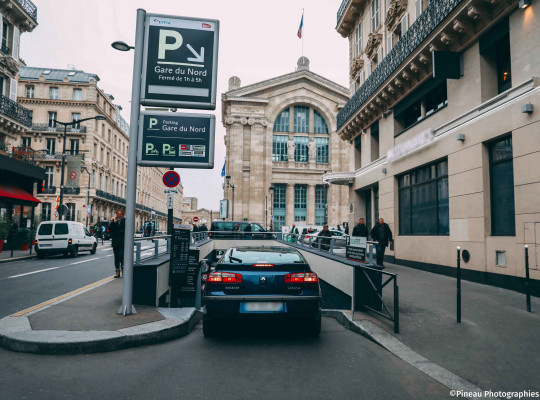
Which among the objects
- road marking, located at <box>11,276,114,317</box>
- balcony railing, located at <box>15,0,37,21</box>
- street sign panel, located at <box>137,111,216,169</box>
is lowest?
road marking, located at <box>11,276,114,317</box>

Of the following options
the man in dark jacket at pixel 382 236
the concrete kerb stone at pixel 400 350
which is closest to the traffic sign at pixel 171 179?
the concrete kerb stone at pixel 400 350

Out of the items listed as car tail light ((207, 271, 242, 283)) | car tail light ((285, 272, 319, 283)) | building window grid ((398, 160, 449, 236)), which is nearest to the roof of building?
building window grid ((398, 160, 449, 236))

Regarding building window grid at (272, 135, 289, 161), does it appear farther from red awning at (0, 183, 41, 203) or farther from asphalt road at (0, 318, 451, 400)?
asphalt road at (0, 318, 451, 400)

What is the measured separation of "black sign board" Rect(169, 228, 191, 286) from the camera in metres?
7.74

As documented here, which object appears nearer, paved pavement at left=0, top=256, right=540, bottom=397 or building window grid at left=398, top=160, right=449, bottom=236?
paved pavement at left=0, top=256, right=540, bottom=397

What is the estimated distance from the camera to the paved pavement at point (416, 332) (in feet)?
14.9

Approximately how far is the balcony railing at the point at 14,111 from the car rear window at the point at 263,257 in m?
23.9

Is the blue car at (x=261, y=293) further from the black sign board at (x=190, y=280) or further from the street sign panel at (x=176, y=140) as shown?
the street sign panel at (x=176, y=140)

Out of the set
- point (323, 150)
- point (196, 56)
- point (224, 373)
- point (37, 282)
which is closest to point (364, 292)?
point (224, 373)

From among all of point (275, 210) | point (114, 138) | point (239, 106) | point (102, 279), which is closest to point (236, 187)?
point (275, 210)

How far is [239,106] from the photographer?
194ft

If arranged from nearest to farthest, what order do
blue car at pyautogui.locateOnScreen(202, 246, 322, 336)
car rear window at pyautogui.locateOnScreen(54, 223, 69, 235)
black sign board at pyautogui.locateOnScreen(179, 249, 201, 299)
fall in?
blue car at pyautogui.locateOnScreen(202, 246, 322, 336) < black sign board at pyautogui.locateOnScreen(179, 249, 201, 299) < car rear window at pyautogui.locateOnScreen(54, 223, 69, 235)

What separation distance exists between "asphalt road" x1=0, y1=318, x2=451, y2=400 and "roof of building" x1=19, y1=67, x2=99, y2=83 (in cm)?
5387

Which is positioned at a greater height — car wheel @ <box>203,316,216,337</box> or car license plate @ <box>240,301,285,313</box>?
car license plate @ <box>240,301,285,313</box>
